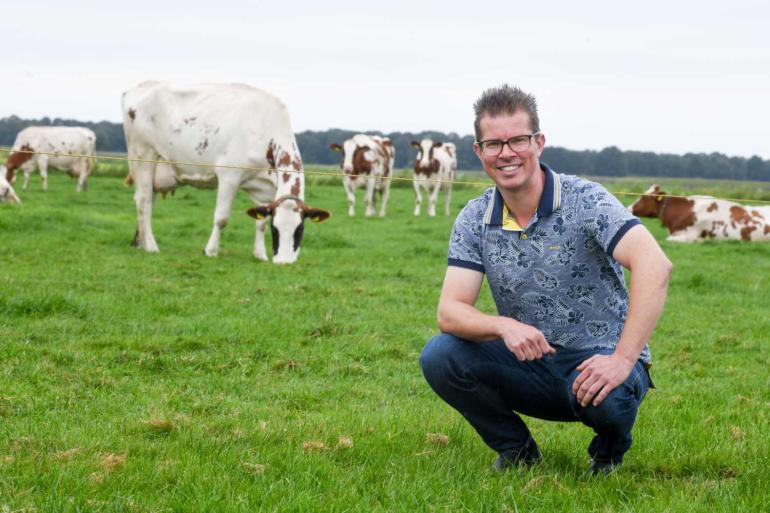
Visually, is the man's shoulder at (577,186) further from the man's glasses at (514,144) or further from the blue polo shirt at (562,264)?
the man's glasses at (514,144)

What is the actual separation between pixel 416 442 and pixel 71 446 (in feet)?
5.47

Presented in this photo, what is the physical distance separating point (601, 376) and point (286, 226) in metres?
10.3

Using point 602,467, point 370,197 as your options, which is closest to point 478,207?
point 602,467

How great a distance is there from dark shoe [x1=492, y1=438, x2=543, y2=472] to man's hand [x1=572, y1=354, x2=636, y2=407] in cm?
63

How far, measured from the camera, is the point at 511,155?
402cm

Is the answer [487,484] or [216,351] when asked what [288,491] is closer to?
[487,484]

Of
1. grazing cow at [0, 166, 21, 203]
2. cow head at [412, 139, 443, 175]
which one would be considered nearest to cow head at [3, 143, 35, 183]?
grazing cow at [0, 166, 21, 203]

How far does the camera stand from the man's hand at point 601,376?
3.72m

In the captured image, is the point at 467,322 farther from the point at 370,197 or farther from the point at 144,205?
the point at 370,197

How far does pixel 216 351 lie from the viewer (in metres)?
7.12

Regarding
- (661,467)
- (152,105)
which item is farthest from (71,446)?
(152,105)

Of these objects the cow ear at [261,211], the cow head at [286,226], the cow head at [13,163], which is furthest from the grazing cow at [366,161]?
the cow head at [286,226]

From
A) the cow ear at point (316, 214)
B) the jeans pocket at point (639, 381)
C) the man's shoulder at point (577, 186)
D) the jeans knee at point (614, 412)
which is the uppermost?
the man's shoulder at point (577, 186)

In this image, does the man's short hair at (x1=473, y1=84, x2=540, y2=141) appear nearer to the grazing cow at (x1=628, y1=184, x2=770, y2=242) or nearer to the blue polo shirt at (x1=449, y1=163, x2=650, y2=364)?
the blue polo shirt at (x1=449, y1=163, x2=650, y2=364)
